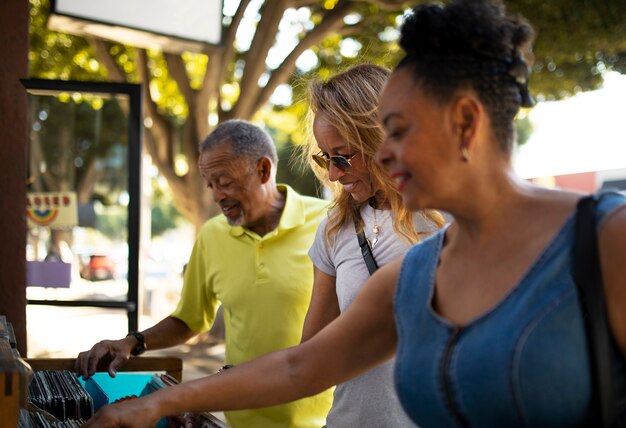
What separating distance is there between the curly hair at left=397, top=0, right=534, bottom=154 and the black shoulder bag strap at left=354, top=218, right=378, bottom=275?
99cm

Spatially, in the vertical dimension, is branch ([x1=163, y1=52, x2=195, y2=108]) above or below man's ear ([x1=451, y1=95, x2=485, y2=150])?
above

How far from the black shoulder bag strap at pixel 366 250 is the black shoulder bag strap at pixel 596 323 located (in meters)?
1.13

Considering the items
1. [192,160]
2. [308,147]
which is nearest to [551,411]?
[308,147]

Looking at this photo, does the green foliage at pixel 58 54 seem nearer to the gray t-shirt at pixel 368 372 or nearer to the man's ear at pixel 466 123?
the gray t-shirt at pixel 368 372

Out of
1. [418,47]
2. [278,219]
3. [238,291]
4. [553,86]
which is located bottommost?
[238,291]

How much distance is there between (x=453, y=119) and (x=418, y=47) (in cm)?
17

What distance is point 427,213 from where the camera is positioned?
250 centimetres

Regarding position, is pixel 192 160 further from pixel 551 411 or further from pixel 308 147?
pixel 551 411

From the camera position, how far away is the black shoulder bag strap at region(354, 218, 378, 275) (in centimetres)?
244

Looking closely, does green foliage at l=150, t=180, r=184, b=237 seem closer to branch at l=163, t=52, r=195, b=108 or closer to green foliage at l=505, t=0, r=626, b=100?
green foliage at l=505, t=0, r=626, b=100

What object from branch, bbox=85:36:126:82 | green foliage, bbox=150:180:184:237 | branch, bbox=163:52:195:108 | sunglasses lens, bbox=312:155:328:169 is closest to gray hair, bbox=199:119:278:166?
sunglasses lens, bbox=312:155:328:169

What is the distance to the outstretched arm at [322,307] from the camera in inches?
103

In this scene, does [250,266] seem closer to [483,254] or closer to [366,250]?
[366,250]

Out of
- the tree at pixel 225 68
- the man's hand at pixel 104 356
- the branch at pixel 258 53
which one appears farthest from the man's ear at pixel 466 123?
the branch at pixel 258 53
